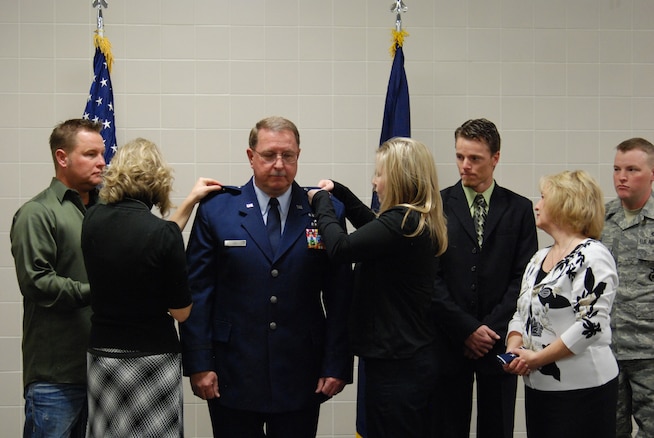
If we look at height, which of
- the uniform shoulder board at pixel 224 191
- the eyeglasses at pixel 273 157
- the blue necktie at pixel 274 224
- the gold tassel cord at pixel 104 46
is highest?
the gold tassel cord at pixel 104 46

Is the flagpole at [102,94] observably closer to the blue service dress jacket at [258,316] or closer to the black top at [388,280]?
the blue service dress jacket at [258,316]

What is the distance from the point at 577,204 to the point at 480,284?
2.40ft

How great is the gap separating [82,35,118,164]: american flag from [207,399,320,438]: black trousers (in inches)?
66.5

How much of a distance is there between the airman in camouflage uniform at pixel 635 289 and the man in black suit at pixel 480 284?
45 centimetres

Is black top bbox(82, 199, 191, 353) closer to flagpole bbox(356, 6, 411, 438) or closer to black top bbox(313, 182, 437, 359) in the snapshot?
black top bbox(313, 182, 437, 359)

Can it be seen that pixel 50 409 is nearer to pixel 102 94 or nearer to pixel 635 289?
pixel 102 94

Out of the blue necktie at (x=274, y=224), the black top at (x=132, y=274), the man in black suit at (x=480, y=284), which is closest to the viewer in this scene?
the black top at (x=132, y=274)

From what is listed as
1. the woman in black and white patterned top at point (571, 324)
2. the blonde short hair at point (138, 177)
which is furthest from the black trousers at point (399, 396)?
the blonde short hair at point (138, 177)

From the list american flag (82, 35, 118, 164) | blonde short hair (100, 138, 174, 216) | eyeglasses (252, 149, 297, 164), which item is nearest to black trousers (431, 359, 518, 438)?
eyeglasses (252, 149, 297, 164)

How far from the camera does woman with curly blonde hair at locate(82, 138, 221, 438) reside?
2404mm

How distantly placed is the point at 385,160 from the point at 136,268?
977 millimetres

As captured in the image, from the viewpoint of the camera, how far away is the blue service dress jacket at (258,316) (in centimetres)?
270

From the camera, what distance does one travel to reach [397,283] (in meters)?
2.62

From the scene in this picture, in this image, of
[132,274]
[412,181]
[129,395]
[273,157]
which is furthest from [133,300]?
[412,181]
